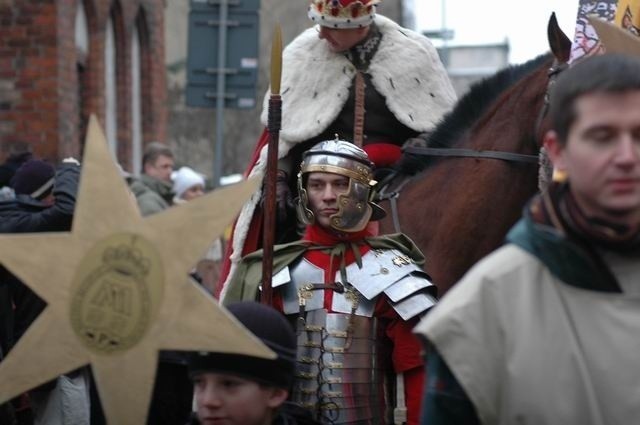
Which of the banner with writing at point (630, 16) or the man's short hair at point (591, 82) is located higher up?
the banner with writing at point (630, 16)

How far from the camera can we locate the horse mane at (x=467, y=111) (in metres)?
7.03

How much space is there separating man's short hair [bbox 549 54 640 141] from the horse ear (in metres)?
A: 3.10

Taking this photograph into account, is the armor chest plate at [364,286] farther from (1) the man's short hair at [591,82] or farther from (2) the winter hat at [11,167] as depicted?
(2) the winter hat at [11,167]

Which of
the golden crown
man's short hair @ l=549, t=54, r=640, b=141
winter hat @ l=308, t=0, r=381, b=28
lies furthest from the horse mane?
man's short hair @ l=549, t=54, r=640, b=141

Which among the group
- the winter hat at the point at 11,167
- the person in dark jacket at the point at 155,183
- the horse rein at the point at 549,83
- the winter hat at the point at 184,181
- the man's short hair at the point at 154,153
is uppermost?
the horse rein at the point at 549,83

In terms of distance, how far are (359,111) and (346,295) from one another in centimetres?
197

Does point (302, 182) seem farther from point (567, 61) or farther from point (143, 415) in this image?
point (143, 415)

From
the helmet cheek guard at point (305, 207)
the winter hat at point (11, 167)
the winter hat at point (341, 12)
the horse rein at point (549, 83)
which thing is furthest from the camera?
the winter hat at point (11, 167)

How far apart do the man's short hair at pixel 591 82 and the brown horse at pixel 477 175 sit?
3.07 m

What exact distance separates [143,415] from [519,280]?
0.95 meters

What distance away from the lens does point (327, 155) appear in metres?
5.95

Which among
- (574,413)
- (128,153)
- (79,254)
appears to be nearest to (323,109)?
(79,254)

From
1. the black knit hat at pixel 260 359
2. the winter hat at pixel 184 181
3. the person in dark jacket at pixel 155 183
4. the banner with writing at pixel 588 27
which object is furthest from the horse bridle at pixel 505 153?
the winter hat at pixel 184 181

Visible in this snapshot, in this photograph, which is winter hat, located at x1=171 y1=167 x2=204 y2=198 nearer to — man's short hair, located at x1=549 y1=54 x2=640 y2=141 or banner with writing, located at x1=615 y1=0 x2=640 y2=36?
banner with writing, located at x1=615 y1=0 x2=640 y2=36
